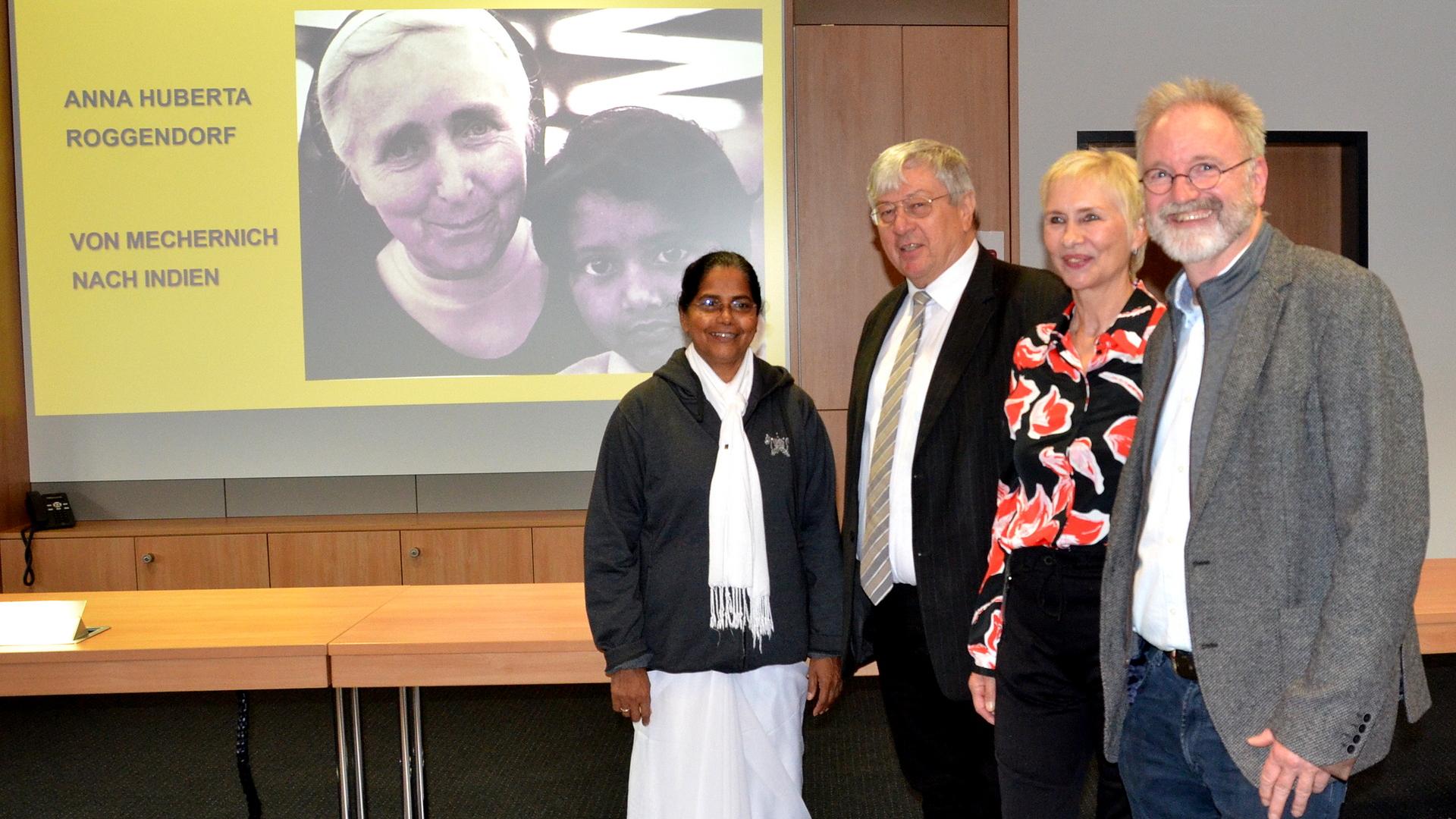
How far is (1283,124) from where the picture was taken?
5242 millimetres

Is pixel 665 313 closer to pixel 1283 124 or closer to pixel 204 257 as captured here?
pixel 204 257

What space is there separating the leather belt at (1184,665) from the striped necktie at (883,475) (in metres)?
0.68

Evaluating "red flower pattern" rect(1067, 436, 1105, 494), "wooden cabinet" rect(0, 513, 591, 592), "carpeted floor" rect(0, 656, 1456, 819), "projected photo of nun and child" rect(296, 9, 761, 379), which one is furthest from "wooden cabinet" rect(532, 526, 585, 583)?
"red flower pattern" rect(1067, 436, 1105, 494)

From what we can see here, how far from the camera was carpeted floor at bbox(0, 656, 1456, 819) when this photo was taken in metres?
3.36

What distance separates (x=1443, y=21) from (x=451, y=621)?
541 centimetres

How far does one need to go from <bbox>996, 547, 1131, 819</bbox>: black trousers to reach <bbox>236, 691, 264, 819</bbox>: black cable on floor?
6.71 feet

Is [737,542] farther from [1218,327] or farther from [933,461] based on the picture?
[1218,327]

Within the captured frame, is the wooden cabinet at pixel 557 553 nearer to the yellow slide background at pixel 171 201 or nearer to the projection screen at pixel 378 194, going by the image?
the projection screen at pixel 378 194

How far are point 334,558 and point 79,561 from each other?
1103 millimetres

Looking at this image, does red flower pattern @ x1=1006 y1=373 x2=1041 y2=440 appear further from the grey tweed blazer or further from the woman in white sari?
the woman in white sari

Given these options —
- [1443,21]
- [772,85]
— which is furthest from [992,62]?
[1443,21]

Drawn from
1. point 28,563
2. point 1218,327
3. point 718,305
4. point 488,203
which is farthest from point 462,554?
point 1218,327

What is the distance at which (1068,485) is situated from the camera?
1.72 m

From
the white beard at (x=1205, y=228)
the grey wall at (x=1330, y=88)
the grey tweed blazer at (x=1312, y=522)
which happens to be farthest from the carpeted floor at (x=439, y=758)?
the white beard at (x=1205, y=228)
